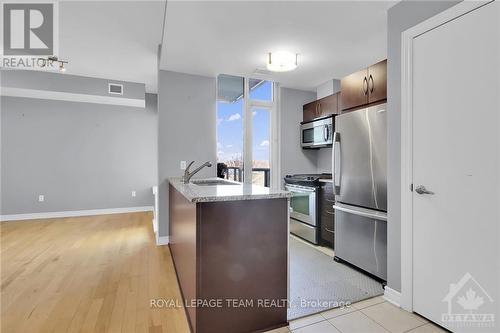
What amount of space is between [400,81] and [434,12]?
0.48m

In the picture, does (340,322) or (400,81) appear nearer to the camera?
(340,322)

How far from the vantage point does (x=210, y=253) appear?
1.61m

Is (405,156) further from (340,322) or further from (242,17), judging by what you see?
(242,17)

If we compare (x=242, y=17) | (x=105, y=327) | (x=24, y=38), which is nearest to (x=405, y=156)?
(x=242, y=17)

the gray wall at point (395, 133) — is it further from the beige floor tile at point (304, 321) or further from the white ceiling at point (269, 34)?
the beige floor tile at point (304, 321)

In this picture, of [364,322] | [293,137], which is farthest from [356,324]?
[293,137]

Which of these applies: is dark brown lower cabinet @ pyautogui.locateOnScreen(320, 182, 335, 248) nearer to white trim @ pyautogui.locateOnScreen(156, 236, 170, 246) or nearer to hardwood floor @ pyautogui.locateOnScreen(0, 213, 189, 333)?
hardwood floor @ pyautogui.locateOnScreen(0, 213, 189, 333)

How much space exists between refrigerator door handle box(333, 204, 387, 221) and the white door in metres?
0.49

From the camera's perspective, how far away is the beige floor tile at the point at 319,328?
1760 mm

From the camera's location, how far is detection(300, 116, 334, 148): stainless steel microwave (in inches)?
149

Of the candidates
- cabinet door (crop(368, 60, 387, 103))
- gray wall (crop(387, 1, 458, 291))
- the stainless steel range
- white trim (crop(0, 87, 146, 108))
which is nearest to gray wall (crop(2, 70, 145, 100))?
white trim (crop(0, 87, 146, 108))

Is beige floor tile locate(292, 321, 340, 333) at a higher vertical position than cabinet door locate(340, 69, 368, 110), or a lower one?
lower

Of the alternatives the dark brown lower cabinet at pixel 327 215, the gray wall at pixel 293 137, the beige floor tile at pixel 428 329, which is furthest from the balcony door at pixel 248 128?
the beige floor tile at pixel 428 329

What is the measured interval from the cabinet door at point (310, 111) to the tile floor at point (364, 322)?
117 inches
